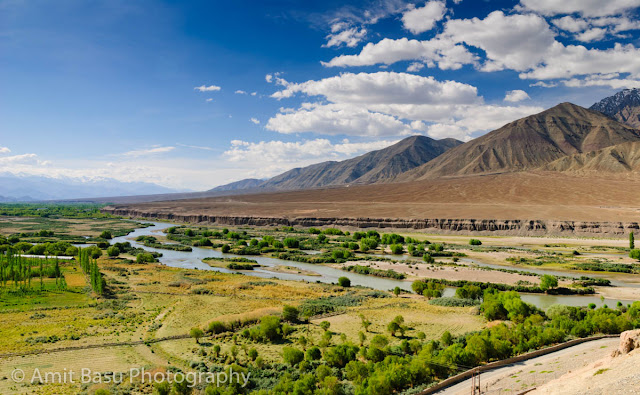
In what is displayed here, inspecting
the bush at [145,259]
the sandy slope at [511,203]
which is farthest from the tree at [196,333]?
the sandy slope at [511,203]

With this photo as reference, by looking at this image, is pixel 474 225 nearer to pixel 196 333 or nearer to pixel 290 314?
pixel 290 314

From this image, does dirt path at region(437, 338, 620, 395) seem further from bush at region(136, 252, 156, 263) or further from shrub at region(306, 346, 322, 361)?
bush at region(136, 252, 156, 263)

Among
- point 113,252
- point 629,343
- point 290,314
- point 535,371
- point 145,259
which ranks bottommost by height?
point 145,259

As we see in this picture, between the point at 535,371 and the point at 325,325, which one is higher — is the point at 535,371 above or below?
above

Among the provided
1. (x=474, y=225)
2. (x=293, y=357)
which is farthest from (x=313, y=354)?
(x=474, y=225)

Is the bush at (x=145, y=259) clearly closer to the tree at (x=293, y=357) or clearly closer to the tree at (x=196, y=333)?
the tree at (x=196, y=333)

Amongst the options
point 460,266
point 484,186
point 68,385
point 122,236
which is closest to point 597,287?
point 460,266

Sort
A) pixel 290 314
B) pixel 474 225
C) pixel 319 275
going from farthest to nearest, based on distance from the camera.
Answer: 1. pixel 474 225
2. pixel 319 275
3. pixel 290 314

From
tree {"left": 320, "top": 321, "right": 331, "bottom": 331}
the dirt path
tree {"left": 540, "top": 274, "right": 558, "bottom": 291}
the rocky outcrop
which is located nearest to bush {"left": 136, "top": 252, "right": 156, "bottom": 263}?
tree {"left": 320, "top": 321, "right": 331, "bottom": 331}
